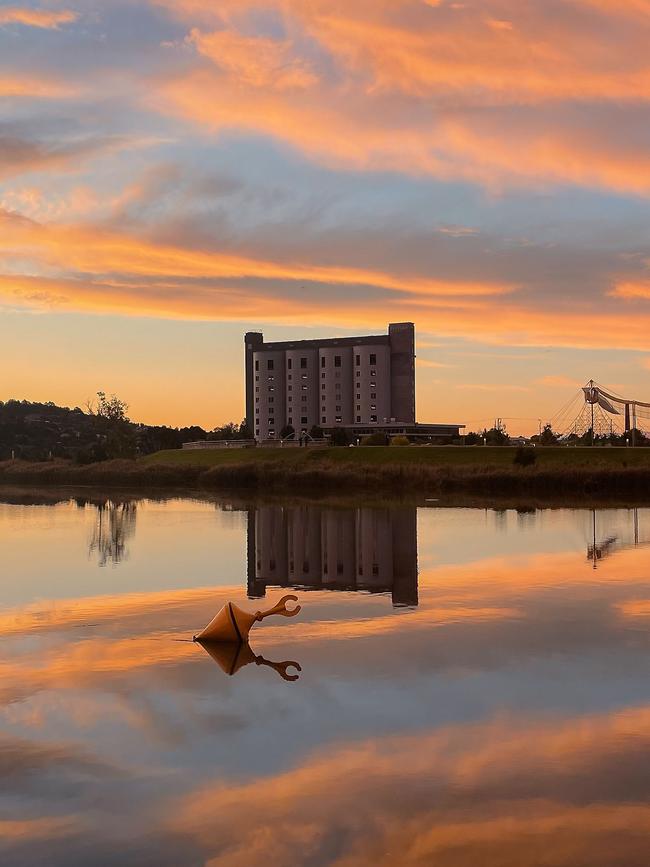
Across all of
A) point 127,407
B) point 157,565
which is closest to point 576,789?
point 157,565

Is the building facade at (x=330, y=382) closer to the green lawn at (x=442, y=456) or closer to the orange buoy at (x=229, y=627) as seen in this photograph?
the green lawn at (x=442, y=456)

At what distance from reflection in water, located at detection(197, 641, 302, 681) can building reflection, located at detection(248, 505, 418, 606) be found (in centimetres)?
580

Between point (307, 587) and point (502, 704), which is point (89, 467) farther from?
point (502, 704)

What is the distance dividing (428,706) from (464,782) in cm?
296

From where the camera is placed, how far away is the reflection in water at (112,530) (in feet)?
112

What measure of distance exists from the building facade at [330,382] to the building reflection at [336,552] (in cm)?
12297

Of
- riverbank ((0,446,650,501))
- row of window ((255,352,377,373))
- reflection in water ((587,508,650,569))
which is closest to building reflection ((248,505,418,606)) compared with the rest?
reflection in water ((587,508,650,569))

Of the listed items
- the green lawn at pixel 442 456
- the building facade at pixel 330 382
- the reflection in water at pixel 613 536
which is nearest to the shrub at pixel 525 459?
the green lawn at pixel 442 456

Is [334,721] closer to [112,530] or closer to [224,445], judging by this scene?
[112,530]

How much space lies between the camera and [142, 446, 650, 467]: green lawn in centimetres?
8606

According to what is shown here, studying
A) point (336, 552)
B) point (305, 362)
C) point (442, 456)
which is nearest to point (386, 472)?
point (442, 456)

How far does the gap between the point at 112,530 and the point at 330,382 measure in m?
141

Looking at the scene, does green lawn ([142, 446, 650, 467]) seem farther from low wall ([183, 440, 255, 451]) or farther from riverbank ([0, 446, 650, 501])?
low wall ([183, 440, 255, 451])

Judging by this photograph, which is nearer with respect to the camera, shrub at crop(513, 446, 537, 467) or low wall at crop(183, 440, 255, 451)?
shrub at crop(513, 446, 537, 467)
